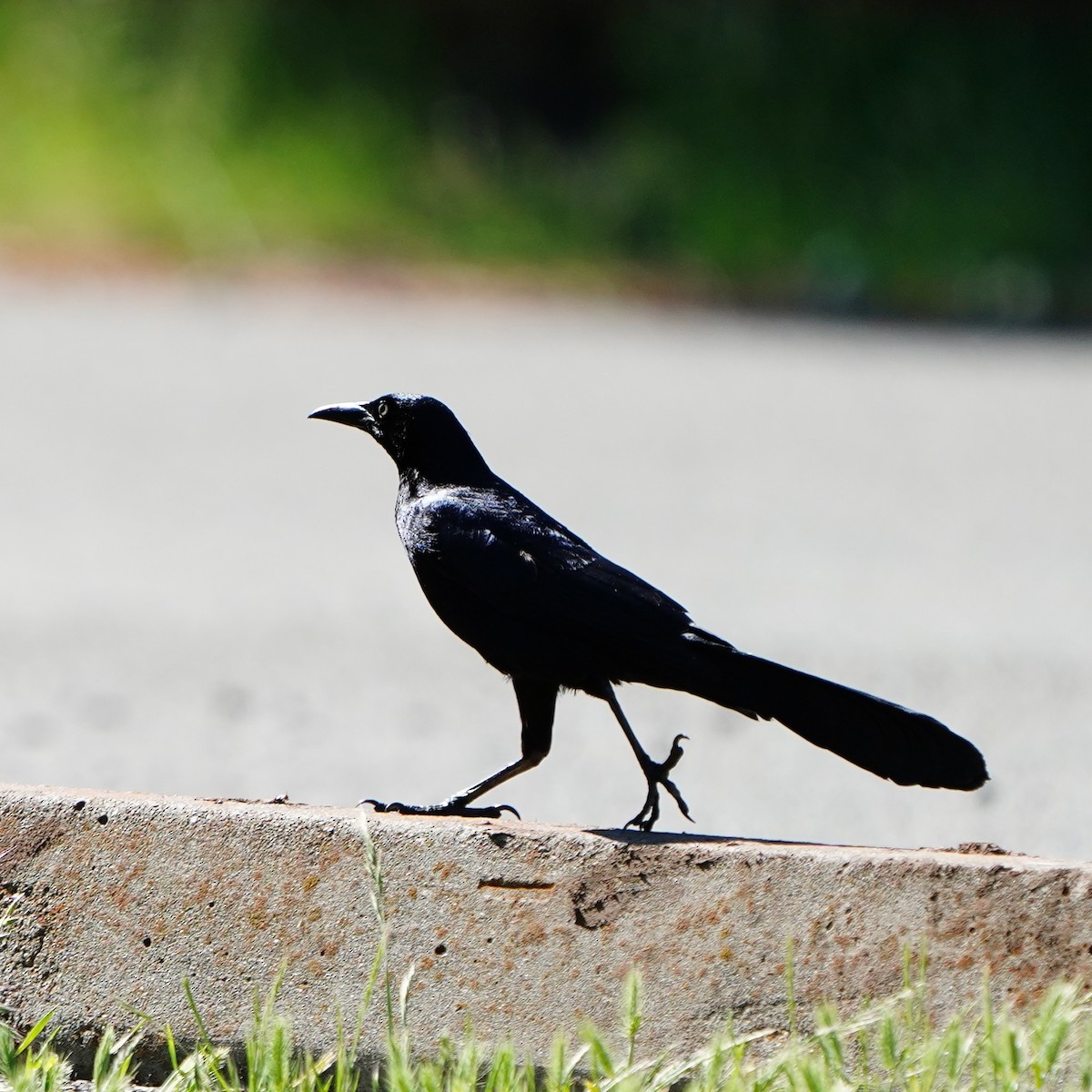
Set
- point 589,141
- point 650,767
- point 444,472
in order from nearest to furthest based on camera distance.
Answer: point 650,767 → point 444,472 → point 589,141

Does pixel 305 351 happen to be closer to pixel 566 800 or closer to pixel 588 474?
pixel 588 474

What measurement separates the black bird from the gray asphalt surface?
48.6 inches

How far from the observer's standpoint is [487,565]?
2.79 m

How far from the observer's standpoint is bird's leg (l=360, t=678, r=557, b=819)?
2.87 meters

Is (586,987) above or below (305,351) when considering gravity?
above

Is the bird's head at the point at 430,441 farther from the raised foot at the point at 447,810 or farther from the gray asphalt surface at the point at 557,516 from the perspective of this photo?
the gray asphalt surface at the point at 557,516

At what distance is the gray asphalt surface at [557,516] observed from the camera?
14.6 ft

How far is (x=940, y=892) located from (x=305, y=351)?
7445 millimetres

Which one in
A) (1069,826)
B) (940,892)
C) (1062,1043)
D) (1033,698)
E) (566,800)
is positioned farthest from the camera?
(1033,698)

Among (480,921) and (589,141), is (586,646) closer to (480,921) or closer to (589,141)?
(480,921)

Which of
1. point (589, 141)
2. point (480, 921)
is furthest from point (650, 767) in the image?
point (589, 141)

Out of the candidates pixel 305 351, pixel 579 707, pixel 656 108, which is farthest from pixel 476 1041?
pixel 656 108

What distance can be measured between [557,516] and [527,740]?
390 centimetres

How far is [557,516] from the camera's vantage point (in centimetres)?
679
